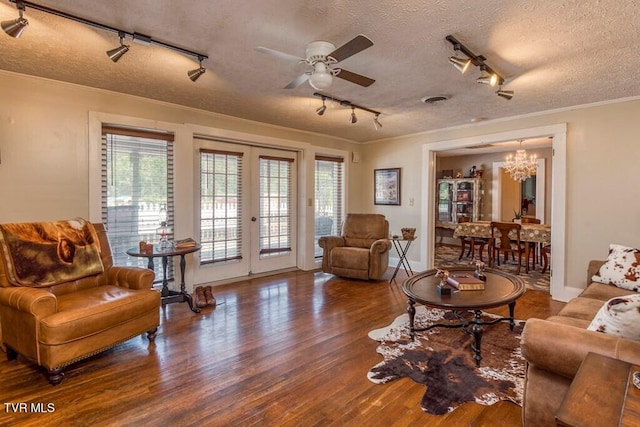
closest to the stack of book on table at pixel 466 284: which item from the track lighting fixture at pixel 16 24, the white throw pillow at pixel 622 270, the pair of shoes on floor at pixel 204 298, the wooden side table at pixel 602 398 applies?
the white throw pillow at pixel 622 270

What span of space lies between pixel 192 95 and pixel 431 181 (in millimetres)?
3832

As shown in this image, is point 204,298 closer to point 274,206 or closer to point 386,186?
point 274,206

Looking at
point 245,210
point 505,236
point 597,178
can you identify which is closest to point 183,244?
point 245,210

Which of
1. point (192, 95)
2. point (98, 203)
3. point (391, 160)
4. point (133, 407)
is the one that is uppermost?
point (192, 95)

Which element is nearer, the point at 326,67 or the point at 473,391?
the point at 473,391

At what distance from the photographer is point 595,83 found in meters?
3.10

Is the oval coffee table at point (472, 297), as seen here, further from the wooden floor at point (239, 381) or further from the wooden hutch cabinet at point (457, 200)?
the wooden hutch cabinet at point (457, 200)

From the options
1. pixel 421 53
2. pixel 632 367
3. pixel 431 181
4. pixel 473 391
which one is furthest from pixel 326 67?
pixel 431 181

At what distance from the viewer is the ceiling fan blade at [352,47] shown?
1.79 m

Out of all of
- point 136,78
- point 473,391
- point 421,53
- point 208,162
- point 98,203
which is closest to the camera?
point 473,391

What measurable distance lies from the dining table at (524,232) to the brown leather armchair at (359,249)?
206 cm

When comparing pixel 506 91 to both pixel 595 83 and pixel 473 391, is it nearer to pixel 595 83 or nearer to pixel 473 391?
pixel 595 83

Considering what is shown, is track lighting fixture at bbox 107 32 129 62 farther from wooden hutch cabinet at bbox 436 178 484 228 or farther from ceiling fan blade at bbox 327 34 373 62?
wooden hutch cabinet at bbox 436 178 484 228

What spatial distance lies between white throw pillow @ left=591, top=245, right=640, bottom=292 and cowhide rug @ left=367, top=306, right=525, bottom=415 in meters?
0.86
